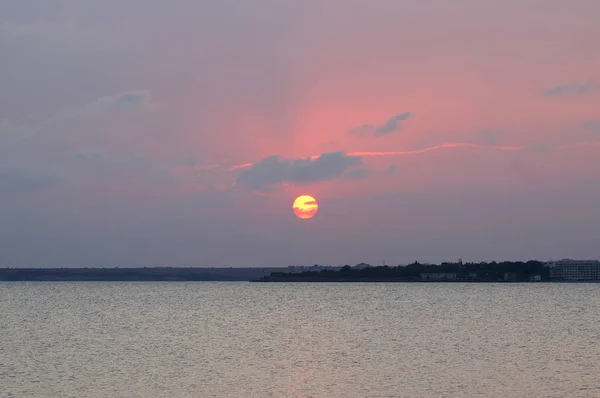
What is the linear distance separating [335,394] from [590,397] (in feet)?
48.7

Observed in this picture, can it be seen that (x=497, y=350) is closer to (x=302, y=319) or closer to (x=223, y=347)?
(x=223, y=347)

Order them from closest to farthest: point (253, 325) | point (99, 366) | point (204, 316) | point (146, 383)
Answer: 1. point (146, 383)
2. point (99, 366)
3. point (253, 325)
4. point (204, 316)

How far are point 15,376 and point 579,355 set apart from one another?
45170 mm

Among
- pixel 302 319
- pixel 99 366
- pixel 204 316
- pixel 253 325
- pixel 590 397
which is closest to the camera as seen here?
pixel 590 397

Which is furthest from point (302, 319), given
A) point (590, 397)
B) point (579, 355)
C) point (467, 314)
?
point (590, 397)

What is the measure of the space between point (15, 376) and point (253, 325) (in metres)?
52.0

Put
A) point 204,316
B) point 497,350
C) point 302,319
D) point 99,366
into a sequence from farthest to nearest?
point 204,316 < point 302,319 < point 497,350 < point 99,366

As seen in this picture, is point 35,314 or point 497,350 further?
point 35,314

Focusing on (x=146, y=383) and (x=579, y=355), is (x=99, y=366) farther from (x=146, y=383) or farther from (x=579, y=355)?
(x=579, y=355)

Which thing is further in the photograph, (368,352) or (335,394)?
(368,352)

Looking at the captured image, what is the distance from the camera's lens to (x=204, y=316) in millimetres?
132000

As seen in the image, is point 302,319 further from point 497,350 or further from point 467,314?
point 497,350

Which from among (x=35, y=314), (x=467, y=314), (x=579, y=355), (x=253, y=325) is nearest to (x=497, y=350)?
(x=579, y=355)

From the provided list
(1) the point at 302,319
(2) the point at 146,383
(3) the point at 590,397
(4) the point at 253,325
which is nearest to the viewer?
(3) the point at 590,397
